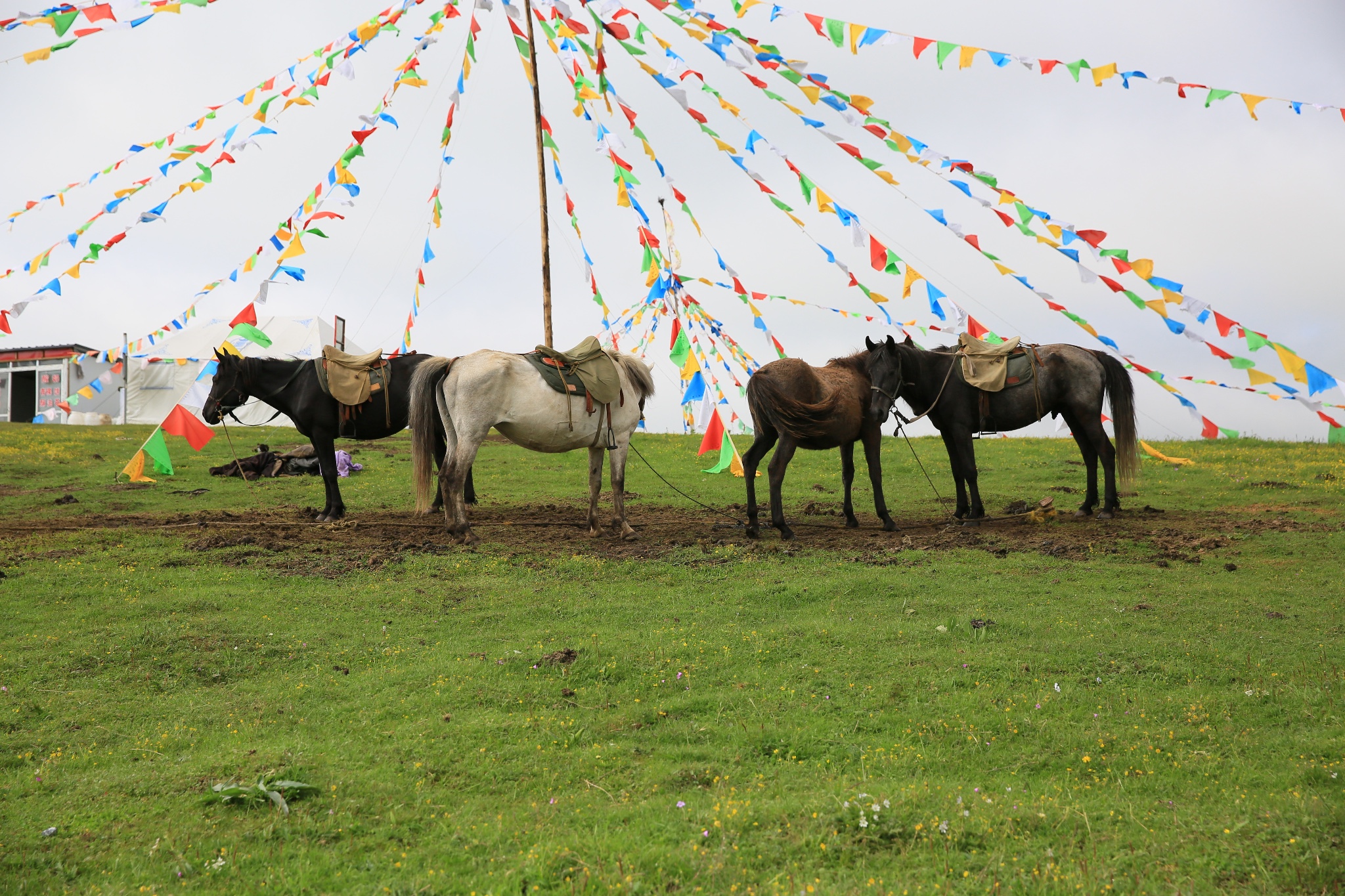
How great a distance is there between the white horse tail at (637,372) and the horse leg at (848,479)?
2627 millimetres

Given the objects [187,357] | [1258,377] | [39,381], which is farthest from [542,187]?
[39,381]

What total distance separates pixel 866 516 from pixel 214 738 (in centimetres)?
887

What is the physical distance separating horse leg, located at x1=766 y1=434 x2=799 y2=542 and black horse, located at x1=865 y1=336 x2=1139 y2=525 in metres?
1.89

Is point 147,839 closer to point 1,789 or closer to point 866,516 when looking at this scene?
point 1,789

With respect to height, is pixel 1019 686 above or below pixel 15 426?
below

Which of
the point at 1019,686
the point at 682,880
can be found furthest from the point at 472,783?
the point at 1019,686

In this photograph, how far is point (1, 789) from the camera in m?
4.01

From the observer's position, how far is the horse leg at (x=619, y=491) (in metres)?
10.2

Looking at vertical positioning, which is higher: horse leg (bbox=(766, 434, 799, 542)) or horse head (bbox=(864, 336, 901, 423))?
horse head (bbox=(864, 336, 901, 423))

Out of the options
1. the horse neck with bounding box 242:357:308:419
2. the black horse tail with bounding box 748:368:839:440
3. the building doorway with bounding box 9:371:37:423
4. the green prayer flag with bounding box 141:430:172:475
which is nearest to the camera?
the black horse tail with bounding box 748:368:839:440

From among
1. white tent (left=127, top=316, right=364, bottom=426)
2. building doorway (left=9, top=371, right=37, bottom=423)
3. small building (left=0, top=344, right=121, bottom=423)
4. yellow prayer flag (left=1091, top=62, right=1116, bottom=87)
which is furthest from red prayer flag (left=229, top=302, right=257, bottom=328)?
building doorway (left=9, top=371, right=37, bottom=423)

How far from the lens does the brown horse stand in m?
9.86

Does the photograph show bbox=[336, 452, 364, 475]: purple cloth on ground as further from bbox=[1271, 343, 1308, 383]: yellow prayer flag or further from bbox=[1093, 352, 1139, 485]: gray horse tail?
bbox=[1271, 343, 1308, 383]: yellow prayer flag

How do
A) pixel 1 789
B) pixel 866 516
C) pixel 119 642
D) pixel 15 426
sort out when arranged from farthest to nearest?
pixel 15 426, pixel 866 516, pixel 119 642, pixel 1 789
